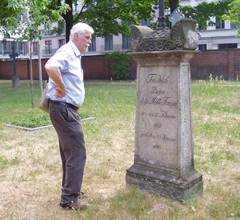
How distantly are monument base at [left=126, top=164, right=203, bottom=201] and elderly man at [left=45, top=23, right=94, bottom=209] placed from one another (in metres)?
0.92

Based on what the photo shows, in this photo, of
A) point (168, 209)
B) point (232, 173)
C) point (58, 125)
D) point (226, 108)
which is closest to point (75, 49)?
point (58, 125)

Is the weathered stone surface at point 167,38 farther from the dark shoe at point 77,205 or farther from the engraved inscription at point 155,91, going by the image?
the dark shoe at point 77,205

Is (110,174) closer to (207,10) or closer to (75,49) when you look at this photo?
(75,49)

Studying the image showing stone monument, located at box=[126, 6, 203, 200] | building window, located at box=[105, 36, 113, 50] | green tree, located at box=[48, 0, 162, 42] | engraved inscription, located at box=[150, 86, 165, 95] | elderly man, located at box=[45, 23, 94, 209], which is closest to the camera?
elderly man, located at box=[45, 23, 94, 209]

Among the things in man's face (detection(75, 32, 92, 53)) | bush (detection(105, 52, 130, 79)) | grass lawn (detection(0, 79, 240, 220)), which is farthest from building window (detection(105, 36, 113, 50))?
man's face (detection(75, 32, 92, 53))

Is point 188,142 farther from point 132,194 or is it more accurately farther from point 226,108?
point 226,108

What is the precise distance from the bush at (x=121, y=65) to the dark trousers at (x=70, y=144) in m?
26.5

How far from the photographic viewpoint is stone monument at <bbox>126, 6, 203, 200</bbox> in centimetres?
377

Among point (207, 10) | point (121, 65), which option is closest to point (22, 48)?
point (121, 65)

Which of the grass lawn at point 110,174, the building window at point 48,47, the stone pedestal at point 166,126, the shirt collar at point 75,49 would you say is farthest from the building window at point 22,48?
the shirt collar at point 75,49

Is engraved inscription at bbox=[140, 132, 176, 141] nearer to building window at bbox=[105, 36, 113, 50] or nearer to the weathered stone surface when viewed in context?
the weathered stone surface

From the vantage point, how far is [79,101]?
3.62 m

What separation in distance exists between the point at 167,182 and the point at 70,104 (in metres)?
1.54

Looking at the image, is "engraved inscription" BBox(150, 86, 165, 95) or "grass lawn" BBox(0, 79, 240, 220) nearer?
"grass lawn" BBox(0, 79, 240, 220)
